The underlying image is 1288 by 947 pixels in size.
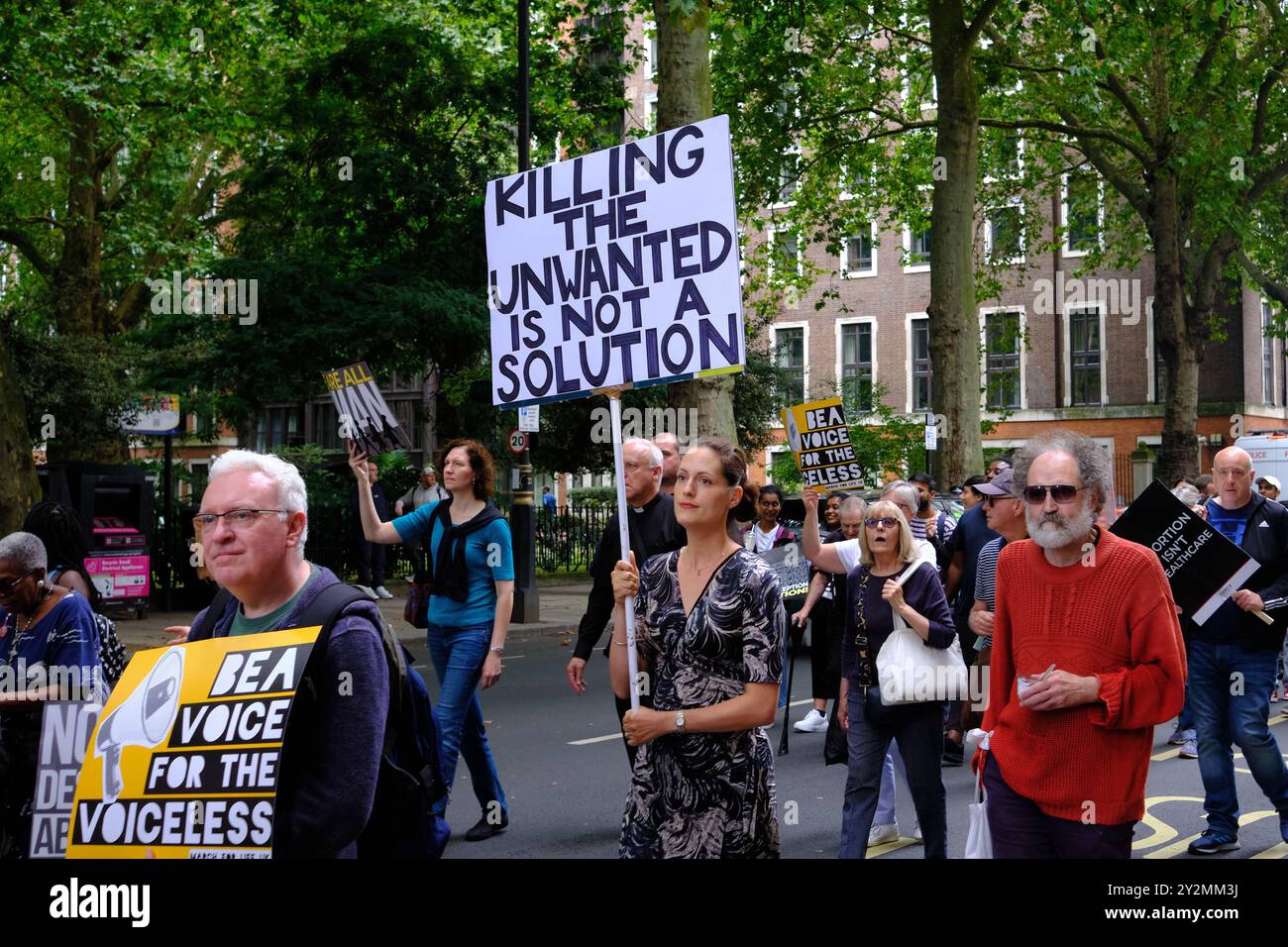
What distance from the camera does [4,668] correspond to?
511cm

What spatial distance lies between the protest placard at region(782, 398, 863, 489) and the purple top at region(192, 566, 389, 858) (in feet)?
23.0

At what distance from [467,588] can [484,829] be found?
128 centimetres

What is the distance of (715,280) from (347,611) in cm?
211

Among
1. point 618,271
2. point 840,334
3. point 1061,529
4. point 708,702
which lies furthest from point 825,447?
point 840,334

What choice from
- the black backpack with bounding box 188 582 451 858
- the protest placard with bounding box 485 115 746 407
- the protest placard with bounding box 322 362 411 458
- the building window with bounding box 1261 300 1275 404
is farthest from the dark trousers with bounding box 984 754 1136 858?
the building window with bounding box 1261 300 1275 404

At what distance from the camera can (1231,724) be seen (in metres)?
6.70

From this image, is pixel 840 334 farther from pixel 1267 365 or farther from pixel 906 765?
pixel 906 765

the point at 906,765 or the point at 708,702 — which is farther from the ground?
the point at 708,702

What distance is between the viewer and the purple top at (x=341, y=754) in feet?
9.30

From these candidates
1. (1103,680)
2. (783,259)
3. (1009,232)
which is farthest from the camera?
(1009,232)

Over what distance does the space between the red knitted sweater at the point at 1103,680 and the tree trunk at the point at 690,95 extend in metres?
9.98

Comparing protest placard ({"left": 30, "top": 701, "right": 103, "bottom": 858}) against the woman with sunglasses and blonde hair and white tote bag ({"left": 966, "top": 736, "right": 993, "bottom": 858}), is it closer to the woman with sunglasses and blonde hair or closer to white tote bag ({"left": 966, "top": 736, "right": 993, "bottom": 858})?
white tote bag ({"left": 966, "top": 736, "right": 993, "bottom": 858})

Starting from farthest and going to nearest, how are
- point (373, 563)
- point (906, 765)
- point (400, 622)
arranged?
point (373, 563) < point (400, 622) < point (906, 765)
